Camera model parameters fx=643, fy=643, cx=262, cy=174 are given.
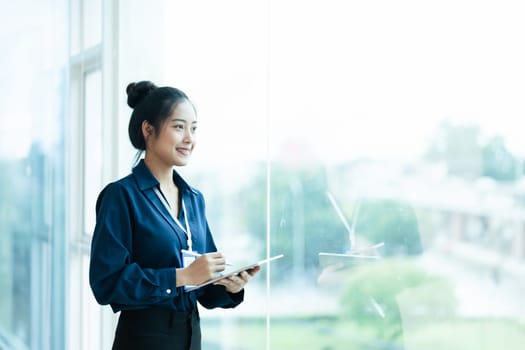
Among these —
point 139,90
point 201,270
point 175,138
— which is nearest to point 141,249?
point 201,270

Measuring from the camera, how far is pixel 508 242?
4.43 ft

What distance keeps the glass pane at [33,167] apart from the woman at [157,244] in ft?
3.80

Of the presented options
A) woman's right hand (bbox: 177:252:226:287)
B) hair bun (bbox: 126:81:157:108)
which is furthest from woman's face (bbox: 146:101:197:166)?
woman's right hand (bbox: 177:252:226:287)

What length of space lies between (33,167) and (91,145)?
12.3 inches

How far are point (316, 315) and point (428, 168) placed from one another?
0.65 meters

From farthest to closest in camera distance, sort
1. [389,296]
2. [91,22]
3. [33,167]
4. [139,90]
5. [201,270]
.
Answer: [33,167]
[91,22]
[139,90]
[389,296]
[201,270]

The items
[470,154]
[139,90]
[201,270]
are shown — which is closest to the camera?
[470,154]

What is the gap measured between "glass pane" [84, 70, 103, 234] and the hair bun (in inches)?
40.4

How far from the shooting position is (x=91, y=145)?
112 inches

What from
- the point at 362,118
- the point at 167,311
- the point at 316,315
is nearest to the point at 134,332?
the point at 167,311

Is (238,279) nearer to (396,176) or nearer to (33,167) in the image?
(396,176)

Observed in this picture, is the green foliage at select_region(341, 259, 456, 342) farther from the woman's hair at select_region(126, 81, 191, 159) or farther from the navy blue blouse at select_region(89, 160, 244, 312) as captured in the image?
the woman's hair at select_region(126, 81, 191, 159)

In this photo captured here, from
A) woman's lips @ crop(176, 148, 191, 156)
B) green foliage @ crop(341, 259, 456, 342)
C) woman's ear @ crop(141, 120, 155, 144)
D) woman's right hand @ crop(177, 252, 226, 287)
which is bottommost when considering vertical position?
green foliage @ crop(341, 259, 456, 342)

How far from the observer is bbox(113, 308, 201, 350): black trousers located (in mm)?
1642
